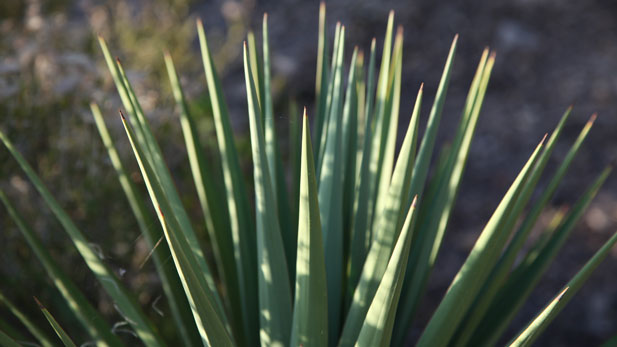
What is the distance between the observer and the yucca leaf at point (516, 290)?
3.17 feet

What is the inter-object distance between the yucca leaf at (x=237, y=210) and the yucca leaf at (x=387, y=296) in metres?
0.35

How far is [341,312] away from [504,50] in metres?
2.38

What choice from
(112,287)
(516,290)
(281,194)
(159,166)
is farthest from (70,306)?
(516,290)

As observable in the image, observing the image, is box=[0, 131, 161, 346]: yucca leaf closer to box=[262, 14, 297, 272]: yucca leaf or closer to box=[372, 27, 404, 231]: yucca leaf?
box=[262, 14, 297, 272]: yucca leaf

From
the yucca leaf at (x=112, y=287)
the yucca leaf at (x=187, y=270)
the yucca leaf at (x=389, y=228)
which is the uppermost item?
the yucca leaf at (x=389, y=228)

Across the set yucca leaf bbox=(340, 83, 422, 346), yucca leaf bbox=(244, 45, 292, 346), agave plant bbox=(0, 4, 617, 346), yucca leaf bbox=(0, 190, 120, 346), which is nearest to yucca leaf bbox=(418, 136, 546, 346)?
agave plant bbox=(0, 4, 617, 346)

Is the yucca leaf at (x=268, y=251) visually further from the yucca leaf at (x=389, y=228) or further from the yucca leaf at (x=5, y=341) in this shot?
the yucca leaf at (x=5, y=341)

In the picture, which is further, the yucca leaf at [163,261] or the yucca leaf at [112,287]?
the yucca leaf at [163,261]

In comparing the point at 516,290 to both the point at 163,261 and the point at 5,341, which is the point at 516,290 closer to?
the point at 163,261

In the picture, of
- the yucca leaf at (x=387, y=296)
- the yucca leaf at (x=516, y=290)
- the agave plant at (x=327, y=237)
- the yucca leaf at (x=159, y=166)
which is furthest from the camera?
the yucca leaf at (x=516, y=290)

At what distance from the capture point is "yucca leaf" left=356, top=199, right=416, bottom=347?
601mm

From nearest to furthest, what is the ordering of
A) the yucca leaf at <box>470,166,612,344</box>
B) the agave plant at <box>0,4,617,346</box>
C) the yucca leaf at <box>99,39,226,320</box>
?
the agave plant at <box>0,4,617,346</box> < the yucca leaf at <box>99,39,226,320</box> < the yucca leaf at <box>470,166,612,344</box>

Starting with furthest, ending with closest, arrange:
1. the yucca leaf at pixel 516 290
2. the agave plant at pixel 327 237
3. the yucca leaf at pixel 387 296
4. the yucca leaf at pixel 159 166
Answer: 1. the yucca leaf at pixel 516 290
2. the yucca leaf at pixel 159 166
3. the agave plant at pixel 327 237
4. the yucca leaf at pixel 387 296

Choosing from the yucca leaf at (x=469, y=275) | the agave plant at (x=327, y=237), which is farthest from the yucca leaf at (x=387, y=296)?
the yucca leaf at (x=469, y=275)
